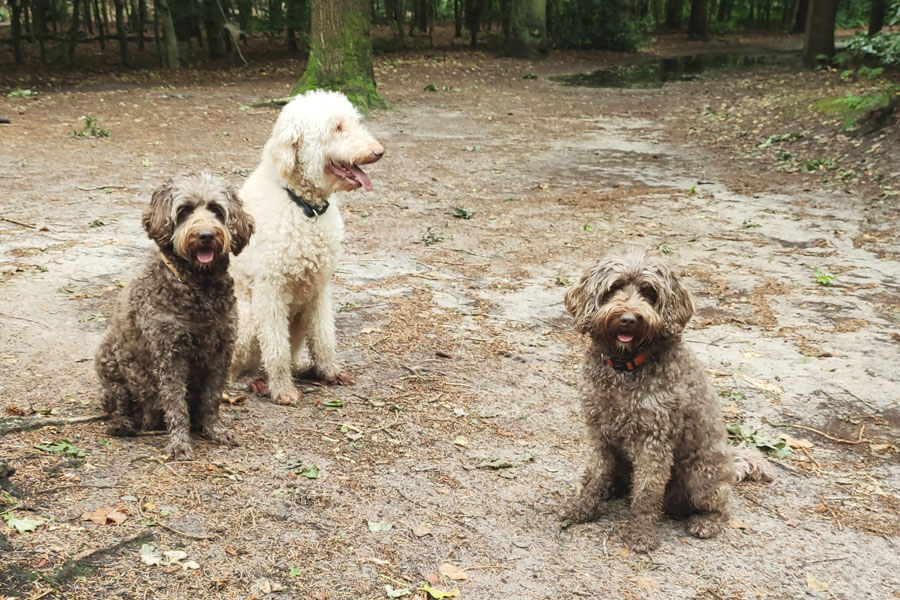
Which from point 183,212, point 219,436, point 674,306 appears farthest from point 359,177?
point 674,306

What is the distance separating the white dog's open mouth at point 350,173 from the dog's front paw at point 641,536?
270 centimetres

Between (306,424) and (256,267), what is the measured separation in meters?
1.11

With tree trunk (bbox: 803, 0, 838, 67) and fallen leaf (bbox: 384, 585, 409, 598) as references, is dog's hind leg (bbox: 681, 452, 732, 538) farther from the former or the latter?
tree trunk (bbox: 803, 0, 838, 67)

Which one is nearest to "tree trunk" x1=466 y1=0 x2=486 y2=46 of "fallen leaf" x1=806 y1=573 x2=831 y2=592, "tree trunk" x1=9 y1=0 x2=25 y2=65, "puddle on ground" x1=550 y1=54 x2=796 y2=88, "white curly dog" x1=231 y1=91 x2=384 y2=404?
"puddle on ground" x1=550 y1=54 x2=796 y2=88

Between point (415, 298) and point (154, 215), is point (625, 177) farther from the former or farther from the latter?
point (154, 215)

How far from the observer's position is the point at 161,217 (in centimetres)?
416

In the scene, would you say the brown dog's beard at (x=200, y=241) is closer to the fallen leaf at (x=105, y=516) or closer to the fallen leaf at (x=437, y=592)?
the fallen leaf at (x=105, y=516)

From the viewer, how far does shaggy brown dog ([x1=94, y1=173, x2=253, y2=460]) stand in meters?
4.18

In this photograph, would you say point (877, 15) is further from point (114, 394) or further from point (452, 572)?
point (114, 394)

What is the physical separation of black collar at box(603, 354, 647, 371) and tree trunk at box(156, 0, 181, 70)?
73.5 feet

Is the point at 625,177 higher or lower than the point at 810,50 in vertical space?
lower

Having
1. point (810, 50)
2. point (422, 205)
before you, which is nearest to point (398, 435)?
point (422, 205)

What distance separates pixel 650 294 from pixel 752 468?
1.49m

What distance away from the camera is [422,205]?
10.9m
